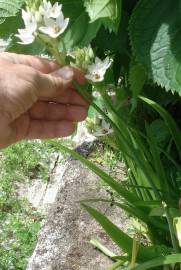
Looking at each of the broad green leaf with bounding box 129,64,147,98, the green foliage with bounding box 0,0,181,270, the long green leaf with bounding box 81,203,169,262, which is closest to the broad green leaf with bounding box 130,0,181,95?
the green foliage with bounding box 0,0,181,270

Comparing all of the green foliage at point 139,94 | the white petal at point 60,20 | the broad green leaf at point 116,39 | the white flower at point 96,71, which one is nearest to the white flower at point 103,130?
the green foliage at point 139,94

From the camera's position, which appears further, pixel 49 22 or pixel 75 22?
pixel 75 22

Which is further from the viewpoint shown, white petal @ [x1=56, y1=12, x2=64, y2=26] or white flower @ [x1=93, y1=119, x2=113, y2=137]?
white flower @ [x1=93, y1=119, x2=113, y2=137]

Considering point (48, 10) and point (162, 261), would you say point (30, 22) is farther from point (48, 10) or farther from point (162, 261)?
point (162, 261)

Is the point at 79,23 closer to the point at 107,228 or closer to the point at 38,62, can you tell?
the point at 38,62

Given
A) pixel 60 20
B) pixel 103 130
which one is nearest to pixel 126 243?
pixel 103 130

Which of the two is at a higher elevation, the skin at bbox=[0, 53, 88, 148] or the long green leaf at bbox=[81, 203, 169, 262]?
the skin at bbox=[0, 53, 88, 148]

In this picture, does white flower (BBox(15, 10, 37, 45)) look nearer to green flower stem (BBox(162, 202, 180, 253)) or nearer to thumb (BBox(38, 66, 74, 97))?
thumb (BBox(38, 66, 74, 97))
